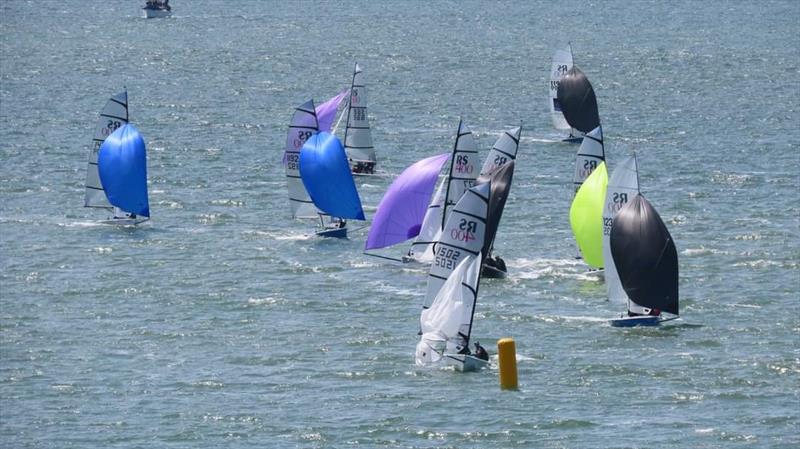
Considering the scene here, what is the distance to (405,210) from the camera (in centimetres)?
6700

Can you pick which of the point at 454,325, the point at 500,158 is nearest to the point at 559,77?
the point at 500,158

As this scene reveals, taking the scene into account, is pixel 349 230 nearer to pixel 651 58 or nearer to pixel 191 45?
pixel 651 58

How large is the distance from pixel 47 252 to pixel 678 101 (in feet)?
228

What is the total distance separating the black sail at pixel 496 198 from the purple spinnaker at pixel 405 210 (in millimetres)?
3715

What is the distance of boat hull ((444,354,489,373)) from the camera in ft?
170

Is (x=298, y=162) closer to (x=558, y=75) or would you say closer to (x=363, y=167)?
(x=363, y=167)

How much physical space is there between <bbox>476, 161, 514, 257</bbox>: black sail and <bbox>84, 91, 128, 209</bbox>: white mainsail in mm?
20712

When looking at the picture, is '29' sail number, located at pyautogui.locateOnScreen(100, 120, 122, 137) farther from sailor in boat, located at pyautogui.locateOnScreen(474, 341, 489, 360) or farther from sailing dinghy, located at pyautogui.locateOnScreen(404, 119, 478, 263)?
sailor in boat, located at pyautogui.locateOnScreen(474, 341, 489, 360)

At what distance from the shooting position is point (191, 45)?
649 ft

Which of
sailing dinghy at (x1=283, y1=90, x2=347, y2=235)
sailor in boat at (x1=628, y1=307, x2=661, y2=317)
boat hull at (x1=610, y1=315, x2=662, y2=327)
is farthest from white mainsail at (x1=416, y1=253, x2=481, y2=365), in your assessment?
sailing dinghy at (x1=283, y1=90, x2=347, y2=235)

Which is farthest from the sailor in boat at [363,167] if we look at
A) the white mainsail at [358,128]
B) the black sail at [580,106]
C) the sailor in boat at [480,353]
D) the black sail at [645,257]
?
the sailor in boat at [480,353]

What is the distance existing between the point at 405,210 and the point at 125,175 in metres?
14.7

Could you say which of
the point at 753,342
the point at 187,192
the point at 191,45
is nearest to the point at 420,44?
the point at 191,45

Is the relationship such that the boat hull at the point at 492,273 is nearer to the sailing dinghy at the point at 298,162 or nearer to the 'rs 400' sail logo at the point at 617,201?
the 'rs 400' sail logo at the point at 617,201
